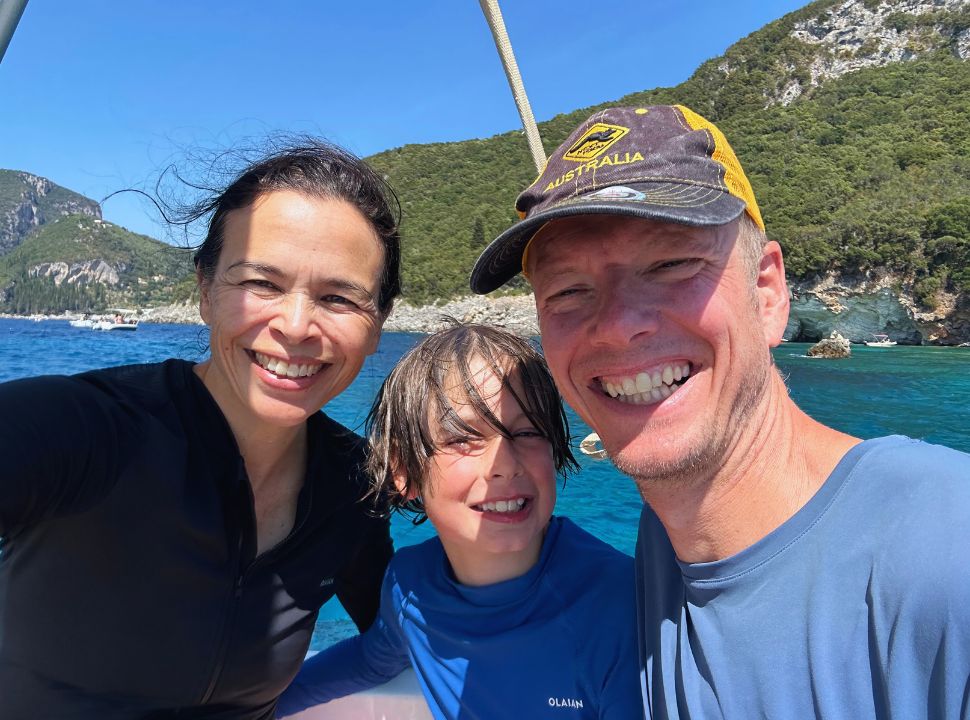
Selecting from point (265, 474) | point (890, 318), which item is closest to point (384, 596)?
point (265, 474)

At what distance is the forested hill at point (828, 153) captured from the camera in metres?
33.7

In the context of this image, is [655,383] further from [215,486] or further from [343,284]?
[215,486]

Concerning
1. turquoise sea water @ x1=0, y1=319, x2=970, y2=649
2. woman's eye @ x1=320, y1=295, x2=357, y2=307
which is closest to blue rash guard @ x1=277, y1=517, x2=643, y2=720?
woman's eye @ x1=320, y1=295, x2=357, y2=307

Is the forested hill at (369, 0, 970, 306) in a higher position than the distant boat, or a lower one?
higher

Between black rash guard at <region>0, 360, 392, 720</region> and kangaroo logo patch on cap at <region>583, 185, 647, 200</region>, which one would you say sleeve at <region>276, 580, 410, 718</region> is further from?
kangaroo logo patch on cap at <region>583, 185, 647, 200</region>

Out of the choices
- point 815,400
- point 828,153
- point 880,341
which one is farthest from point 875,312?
point 815,400

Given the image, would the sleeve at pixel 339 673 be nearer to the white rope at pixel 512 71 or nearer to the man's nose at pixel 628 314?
the man's nose at pixel 628 314

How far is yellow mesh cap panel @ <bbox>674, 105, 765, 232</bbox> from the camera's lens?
1.10 meters

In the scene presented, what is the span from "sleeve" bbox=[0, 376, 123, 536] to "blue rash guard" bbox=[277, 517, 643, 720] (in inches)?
33.8

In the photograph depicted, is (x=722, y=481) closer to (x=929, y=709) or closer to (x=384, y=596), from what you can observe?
(x=929, y=709)

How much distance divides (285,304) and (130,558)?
692mm

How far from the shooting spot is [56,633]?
1307mm

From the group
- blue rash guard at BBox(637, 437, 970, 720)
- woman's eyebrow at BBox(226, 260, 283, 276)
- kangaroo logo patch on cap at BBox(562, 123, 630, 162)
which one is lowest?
blue rash guard at BBox(637, 437, 970, 720)

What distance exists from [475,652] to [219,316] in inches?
43.5
